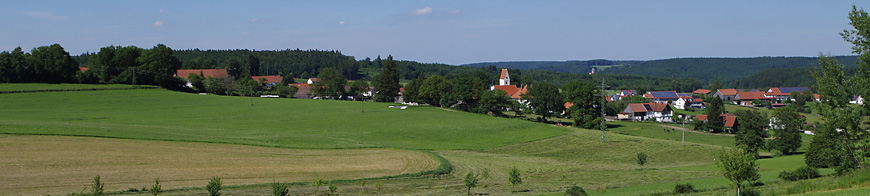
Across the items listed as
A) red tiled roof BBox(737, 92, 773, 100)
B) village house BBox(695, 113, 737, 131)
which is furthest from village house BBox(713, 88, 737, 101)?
village house BBox(695, 113, 737, 131)

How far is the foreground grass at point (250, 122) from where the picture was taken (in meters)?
51.8

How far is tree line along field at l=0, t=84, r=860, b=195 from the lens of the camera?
35.4m

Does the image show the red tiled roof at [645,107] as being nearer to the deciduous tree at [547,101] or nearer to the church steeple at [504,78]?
the deciduous tree at [547,101]

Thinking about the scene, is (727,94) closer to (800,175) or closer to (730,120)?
(730,120)

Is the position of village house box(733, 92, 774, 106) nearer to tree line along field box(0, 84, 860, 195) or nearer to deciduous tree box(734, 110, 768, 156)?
deciduous tree box(734, 110, 768, 156)

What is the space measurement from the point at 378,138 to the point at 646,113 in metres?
77.0

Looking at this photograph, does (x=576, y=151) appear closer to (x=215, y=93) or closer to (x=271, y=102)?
(x=271, y=102)

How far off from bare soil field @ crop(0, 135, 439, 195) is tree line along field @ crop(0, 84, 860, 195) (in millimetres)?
377

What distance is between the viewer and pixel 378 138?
6172cm

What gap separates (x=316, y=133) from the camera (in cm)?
6288

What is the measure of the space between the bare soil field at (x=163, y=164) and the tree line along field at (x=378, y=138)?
38 cm

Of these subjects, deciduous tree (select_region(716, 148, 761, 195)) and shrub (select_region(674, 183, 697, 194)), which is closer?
deciduous tree (select_region(716, 148, 761, 195))

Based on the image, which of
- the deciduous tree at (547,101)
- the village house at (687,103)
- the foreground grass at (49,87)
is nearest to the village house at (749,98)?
the village house at (687,103)

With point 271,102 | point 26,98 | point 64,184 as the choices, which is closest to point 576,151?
point 64,184
